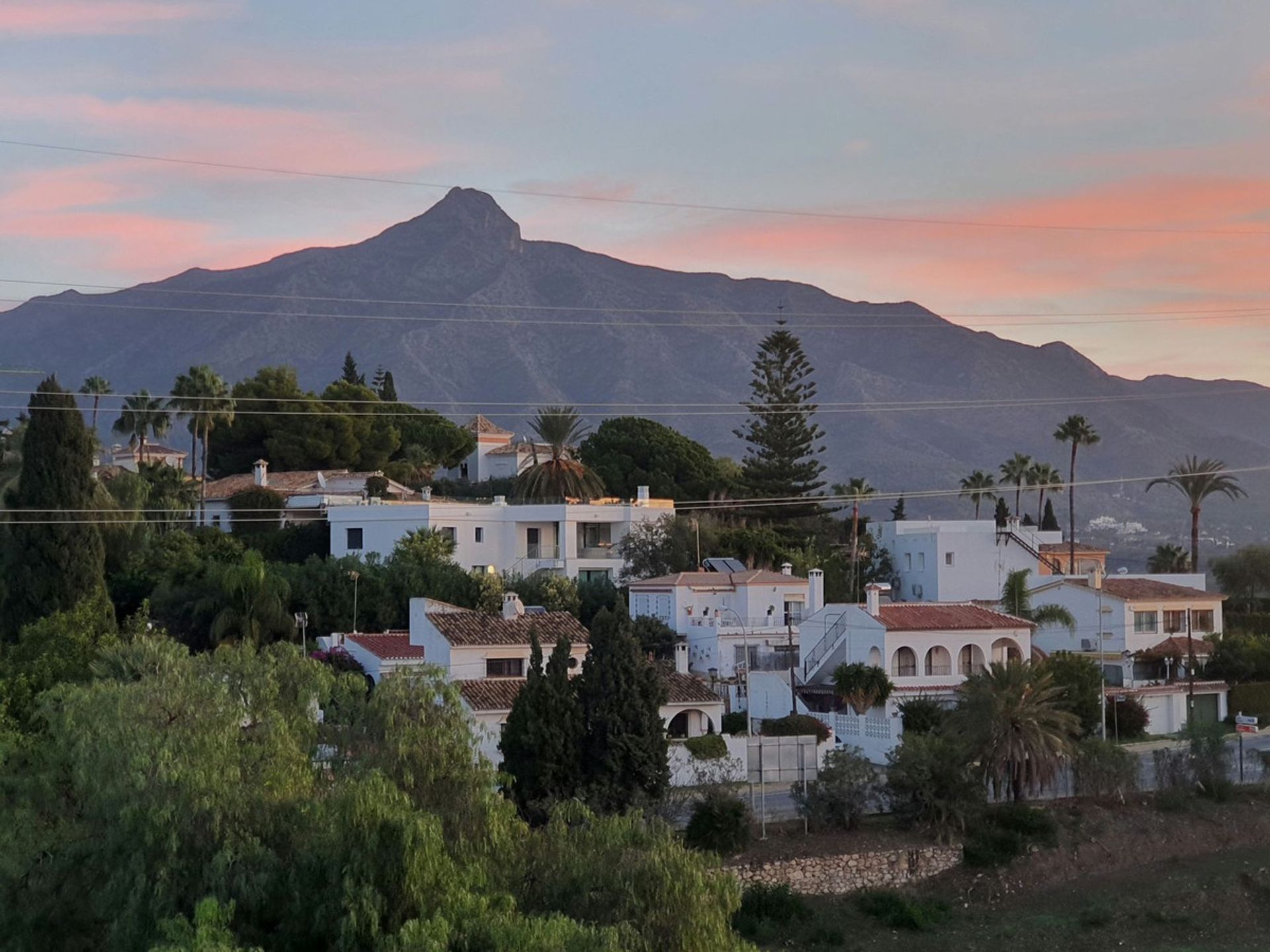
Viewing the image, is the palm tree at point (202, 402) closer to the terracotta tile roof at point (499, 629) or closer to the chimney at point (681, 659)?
the chimney at point (681, 659)

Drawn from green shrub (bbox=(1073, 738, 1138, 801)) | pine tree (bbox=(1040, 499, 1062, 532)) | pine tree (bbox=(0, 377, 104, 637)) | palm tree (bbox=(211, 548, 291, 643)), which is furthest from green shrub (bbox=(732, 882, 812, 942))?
pine tree (bbox=(1040, 499, 1062, 532))

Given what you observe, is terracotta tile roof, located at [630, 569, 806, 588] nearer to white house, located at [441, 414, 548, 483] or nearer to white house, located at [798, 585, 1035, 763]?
white house, located at [798, 585, 1035, 763]

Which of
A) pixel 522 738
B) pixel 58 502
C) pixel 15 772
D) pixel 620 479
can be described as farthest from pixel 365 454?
pixel 15 772

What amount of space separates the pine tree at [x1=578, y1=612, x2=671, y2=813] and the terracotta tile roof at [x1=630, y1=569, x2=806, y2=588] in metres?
21.3

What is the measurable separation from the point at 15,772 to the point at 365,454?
179 ft

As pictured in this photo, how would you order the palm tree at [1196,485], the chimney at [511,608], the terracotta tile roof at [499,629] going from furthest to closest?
the palm tree at [1196,485] < the chimney at [511,608] < the terracotta tile roof at [499,629]

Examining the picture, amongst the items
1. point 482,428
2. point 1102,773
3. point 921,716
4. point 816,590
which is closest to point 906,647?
point 921,716

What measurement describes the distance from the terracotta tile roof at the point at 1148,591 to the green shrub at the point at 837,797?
23.8 meters

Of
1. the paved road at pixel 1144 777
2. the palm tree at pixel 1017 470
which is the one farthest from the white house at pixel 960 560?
the paved road at pixel 1144 777

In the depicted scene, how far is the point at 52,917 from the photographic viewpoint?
19.0 m

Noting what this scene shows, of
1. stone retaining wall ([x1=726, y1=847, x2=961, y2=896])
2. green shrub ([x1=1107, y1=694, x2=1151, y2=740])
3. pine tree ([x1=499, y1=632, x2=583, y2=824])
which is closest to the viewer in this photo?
stone retaining wall ([x1=726, y1=847, x2=961, y2=896])

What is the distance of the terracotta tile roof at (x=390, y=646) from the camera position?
4231 centimetres

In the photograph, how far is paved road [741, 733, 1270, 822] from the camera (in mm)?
34594

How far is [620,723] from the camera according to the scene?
32375mm
